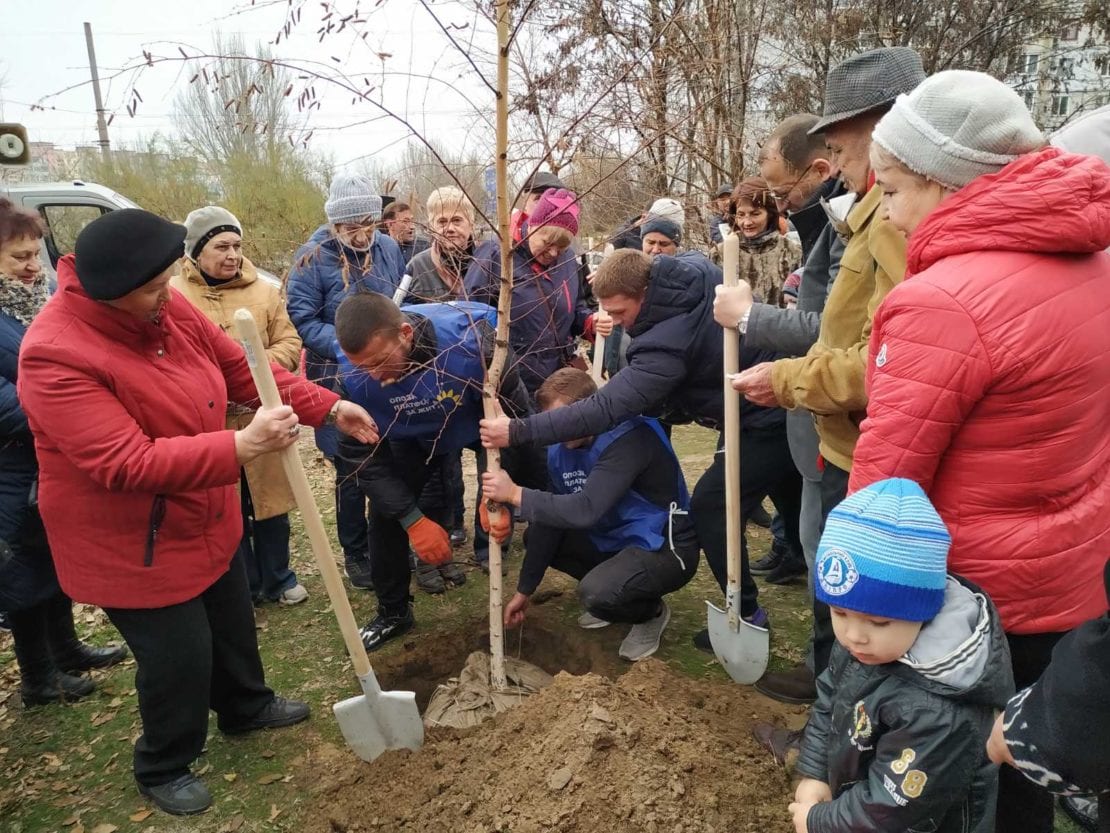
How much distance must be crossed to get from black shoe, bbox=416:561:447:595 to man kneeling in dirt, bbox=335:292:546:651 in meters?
0.40

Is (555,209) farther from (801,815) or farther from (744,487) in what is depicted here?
(801,815)

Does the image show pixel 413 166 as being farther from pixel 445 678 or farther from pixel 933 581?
pixel 445 678

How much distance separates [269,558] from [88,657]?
964 mm

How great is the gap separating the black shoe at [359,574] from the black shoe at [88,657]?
1.22 metres

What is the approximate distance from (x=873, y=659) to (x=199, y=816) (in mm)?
2458

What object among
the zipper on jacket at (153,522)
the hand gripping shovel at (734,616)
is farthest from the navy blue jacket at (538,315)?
the zipper on jacket at (153,522)

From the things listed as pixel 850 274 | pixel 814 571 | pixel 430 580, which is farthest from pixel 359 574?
pixel 850 274

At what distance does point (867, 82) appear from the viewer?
7.32ft

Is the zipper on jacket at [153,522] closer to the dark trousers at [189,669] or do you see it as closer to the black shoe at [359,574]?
the dark trousers at [189,669]

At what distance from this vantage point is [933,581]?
57.4 inches

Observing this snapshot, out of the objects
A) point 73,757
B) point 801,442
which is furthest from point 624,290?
point 73,757

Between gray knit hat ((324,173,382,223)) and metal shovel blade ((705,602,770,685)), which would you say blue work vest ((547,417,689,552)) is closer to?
metal shovel blade ((705,602,770,685))

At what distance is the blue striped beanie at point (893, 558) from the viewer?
4.76ft

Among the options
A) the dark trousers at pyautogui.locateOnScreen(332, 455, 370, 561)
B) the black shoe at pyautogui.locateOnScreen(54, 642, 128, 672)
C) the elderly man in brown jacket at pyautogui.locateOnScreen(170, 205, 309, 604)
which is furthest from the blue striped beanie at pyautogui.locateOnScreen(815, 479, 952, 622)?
the black shoe at pyautogui.locateOnScreen(54, 642, 128, 672)
